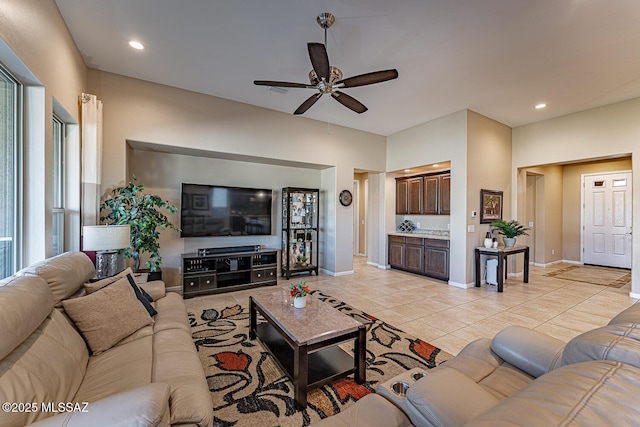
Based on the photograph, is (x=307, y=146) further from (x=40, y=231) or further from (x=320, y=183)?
(x=40, y=231)

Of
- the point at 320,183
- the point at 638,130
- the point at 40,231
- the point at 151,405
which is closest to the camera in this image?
the point at 151,405

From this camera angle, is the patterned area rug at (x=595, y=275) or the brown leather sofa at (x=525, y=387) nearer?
the brown leather sofa at (x=525, y=387)

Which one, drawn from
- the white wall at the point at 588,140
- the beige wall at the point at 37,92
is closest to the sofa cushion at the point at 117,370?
the beige wall at the point at 37,92

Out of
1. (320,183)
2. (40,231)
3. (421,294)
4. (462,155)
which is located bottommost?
(421,294)

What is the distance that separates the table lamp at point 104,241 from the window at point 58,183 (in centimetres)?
41

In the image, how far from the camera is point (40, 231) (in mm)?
2131

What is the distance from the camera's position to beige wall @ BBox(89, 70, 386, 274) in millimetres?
3566

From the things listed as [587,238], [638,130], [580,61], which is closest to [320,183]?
[580,61]

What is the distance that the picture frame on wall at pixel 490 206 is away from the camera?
16.3 ft

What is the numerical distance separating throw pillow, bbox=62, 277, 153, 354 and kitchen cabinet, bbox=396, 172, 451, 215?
5380mm

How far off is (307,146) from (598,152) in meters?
5.07

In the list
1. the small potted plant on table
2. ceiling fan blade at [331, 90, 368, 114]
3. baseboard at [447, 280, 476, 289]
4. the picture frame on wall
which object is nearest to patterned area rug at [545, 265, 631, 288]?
the picture frame on wall

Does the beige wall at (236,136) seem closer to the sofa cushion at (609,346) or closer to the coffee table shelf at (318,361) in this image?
the coffee table shelf at (318,361)

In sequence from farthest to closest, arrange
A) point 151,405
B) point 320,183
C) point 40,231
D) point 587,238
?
point 587,238, point 320,183, point 40,231, point 151,405
